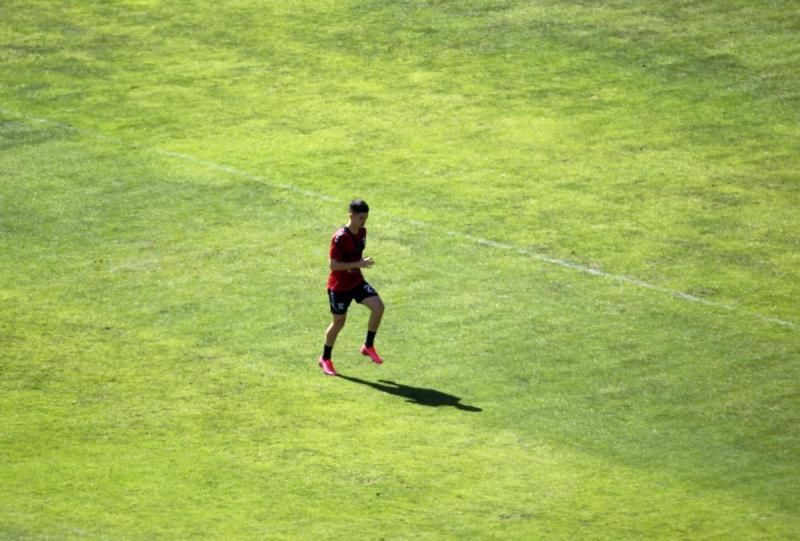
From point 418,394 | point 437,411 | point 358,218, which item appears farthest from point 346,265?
point 437,411

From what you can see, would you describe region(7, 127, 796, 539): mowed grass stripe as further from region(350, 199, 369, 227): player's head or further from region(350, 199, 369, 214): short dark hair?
region(350, 199, 369, 214): short dark hair

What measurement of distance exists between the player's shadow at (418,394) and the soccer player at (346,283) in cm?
56

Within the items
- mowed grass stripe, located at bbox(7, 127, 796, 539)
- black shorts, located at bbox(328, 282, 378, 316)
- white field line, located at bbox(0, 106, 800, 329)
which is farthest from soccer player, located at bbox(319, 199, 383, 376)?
white field line, located at bbox(0, 106, 800, 329)

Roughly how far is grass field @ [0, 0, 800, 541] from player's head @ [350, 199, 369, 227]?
1.89 m

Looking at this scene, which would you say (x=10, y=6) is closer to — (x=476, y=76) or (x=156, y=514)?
(x=476, y=76)

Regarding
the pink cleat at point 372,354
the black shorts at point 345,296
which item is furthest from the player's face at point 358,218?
the pink cleat at point 372,354

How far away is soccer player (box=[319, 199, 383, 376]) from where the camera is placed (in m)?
16.9

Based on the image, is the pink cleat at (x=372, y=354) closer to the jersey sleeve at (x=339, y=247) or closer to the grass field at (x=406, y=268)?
the grass field at (x=406, y=268)

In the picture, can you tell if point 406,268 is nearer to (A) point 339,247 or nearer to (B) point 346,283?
(B) point 346,283

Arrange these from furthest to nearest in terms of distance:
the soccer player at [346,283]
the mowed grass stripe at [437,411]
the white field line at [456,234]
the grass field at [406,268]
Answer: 1. the white field line at [456,234]
2. the soccer player at [346,283]
3. the grass field at [406,268]
4. the mowed grass stripe at [437,411]

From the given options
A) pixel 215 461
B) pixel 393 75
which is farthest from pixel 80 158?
pixel 215 461

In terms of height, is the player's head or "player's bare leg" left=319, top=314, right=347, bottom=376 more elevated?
the player's head

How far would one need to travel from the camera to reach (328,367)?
17.2 m

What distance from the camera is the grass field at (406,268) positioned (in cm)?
1413
